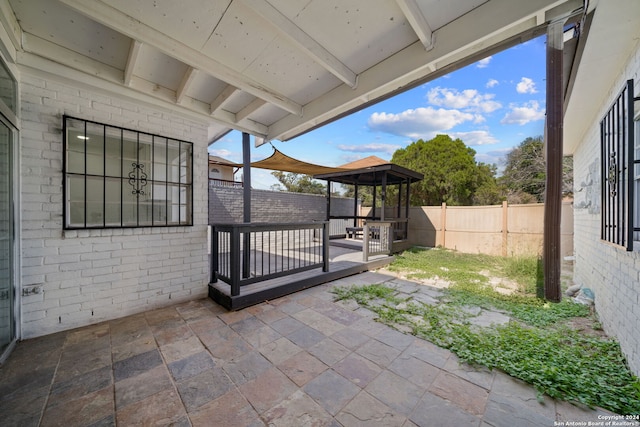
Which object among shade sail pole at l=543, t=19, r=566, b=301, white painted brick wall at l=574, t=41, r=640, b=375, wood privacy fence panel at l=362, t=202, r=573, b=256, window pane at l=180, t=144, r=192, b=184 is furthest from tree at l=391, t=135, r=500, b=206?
window pane at l=180, t=144, r=192, b=184

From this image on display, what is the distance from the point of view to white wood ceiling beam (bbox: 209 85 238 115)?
283 cm

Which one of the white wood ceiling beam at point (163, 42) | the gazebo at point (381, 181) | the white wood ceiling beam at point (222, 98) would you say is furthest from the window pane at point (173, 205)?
the gazebo at point (381, 181)

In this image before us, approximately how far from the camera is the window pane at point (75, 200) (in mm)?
2480

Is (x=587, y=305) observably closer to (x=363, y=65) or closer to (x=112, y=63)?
(x=363, y=65)

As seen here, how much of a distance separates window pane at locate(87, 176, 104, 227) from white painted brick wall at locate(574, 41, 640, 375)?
4.95 meters

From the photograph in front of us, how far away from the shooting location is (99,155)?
8.72 feet

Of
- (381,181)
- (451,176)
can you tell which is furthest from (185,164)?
(451,176)

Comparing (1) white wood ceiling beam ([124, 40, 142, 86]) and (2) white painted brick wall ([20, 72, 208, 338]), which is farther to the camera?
(2) white painted brick wall ([20, 72, 208, 338])

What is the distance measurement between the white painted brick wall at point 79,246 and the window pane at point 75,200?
92 mm

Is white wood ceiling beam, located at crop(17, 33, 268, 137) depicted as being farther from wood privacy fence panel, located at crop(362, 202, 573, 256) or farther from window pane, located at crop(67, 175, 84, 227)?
wood privacy fence panel, located at crop(362, 202, 573, 256)

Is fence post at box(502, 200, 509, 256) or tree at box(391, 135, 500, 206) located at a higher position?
tree at box(391, 135, 500, 206)

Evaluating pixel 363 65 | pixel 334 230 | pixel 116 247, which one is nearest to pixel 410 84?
pixel 363 65

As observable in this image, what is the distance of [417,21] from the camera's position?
1.73 m

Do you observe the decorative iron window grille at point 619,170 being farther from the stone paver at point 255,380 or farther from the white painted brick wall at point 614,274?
the stone paver at point 255,380
